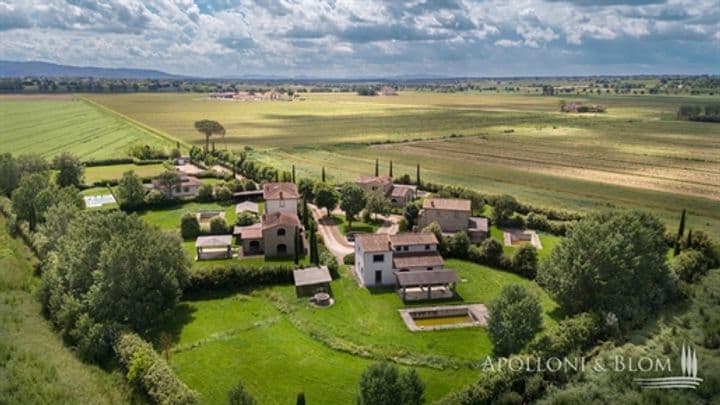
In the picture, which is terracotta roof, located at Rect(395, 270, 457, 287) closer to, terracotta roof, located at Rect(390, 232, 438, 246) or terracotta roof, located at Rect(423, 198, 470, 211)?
terracotta roof, located at Rect(390, 232, 438, 246)

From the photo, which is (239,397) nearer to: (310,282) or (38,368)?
(38,368)

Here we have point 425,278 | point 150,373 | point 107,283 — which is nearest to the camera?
point 150,373

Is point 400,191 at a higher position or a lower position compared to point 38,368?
higher

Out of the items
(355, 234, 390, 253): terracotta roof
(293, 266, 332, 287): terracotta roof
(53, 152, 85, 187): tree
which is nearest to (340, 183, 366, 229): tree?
(355, 234, 390, 253): terracotta roof

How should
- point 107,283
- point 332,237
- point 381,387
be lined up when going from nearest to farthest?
point 381,387 → point 107,283 → point 332,237

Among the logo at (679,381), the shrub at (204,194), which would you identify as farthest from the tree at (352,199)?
the logo at (679,381)

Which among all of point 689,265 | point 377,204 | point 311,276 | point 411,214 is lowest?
point 311,276

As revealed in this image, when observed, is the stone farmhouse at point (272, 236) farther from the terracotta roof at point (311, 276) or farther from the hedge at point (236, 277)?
the terracotta roof at point (311, 276)

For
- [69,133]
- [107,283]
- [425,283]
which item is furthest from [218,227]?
[69,133]
